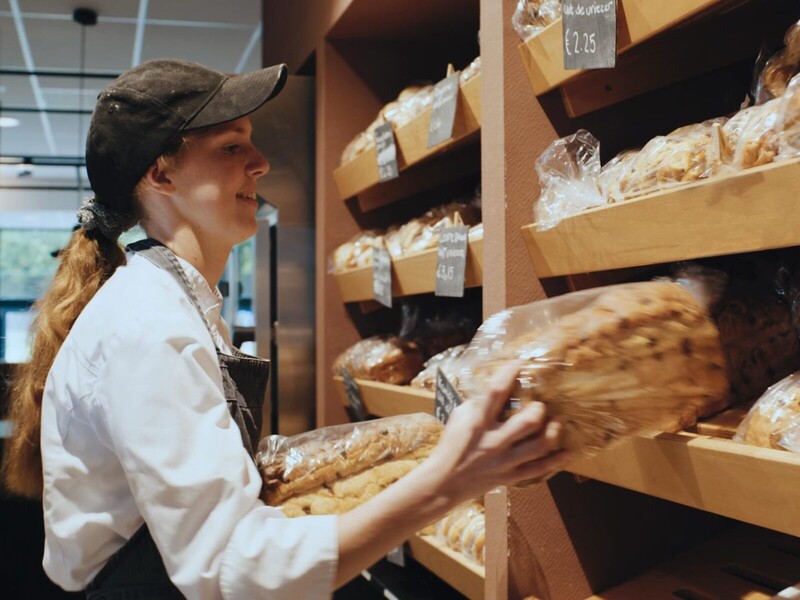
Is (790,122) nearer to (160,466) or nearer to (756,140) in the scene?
(756,140)

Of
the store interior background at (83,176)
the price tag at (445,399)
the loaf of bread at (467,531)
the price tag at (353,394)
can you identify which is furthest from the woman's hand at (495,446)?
the price tag at (353,394)

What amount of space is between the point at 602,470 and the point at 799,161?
1.76 ft

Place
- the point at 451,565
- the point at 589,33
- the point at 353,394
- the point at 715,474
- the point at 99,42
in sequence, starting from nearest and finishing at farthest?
the point at 715,474, the point at 589,33, the point at 451,565, the point at 353,394, the point at 99,42

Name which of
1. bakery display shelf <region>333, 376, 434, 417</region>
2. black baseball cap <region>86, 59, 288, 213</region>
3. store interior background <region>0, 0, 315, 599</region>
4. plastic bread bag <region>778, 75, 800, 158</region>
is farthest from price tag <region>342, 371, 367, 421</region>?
plastic bread bag <region>778, 75, 800, 158</region>

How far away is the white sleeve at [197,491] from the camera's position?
3.01ft

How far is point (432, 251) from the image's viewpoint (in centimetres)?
184

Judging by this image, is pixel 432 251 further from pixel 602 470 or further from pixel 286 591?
pixel 286 591

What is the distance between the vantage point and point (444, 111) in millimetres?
1750

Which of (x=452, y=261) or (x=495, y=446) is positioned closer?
(x=495, y=446)

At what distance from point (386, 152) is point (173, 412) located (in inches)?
49.1

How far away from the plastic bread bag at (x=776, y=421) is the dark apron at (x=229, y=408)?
69 cm

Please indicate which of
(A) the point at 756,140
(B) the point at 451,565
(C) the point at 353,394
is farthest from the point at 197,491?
(C) the point at 353,394

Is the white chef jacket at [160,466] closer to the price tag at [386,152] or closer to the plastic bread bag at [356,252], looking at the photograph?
the price tag at [386,152]

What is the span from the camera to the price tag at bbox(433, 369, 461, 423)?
1445 mm
